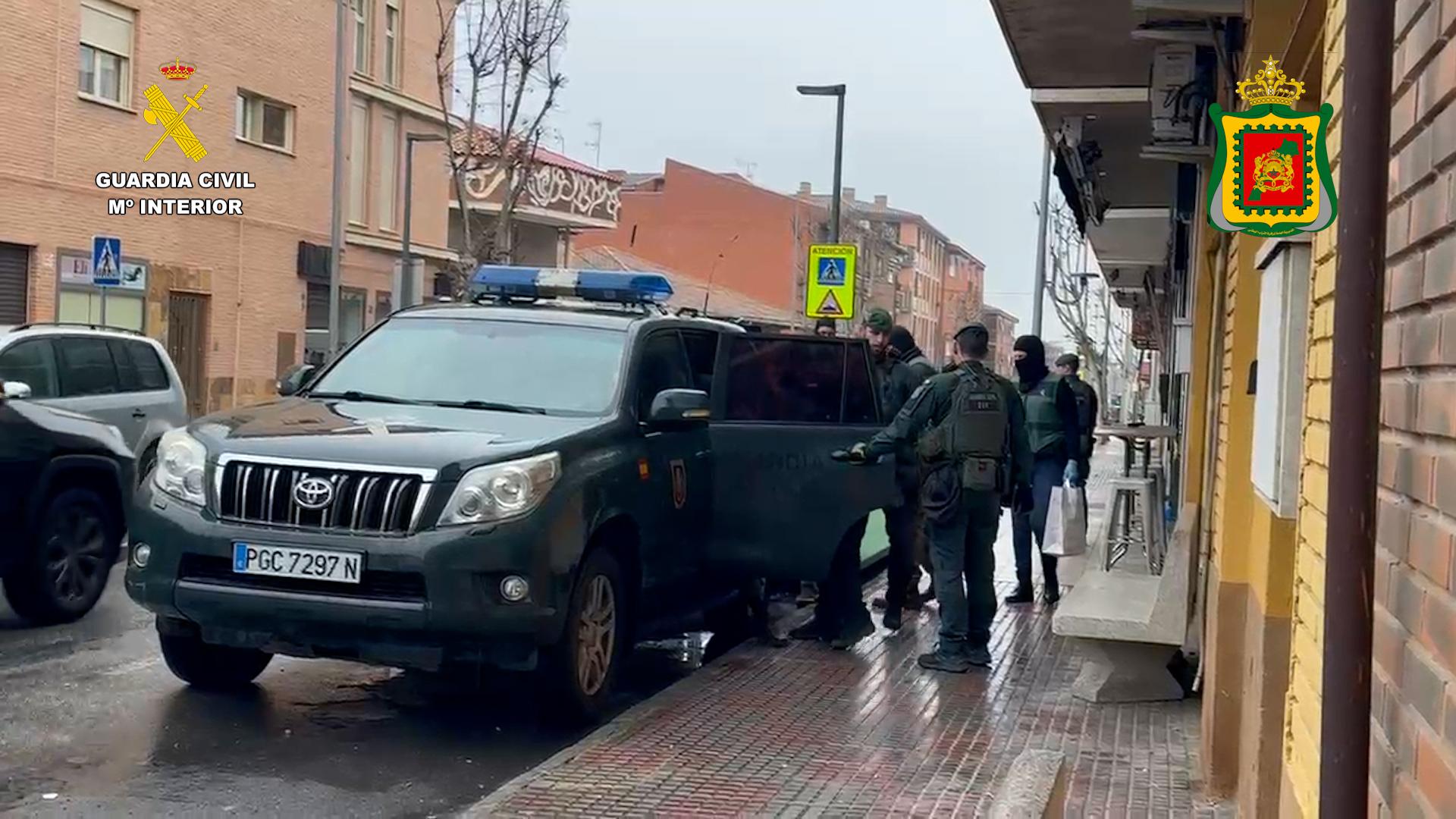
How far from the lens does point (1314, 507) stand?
3.42 meters

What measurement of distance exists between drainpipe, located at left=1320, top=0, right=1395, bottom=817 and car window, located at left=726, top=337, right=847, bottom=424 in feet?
20.3

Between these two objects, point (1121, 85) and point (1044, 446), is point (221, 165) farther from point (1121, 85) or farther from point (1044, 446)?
point (1121, 85)

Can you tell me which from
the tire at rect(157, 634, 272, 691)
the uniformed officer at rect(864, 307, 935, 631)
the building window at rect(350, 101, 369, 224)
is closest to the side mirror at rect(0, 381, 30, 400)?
the tire at rect(157, 634, 272, 691)

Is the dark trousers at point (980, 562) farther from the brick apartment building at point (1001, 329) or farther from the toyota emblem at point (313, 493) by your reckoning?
the brick apartment building at point (1001, 329)

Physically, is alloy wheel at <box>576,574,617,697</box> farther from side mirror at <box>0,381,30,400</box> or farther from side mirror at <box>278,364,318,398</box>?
side mirror at <box>0,381,30,400</box>

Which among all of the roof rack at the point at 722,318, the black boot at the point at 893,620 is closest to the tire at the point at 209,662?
the roof rack at the point at 722,318

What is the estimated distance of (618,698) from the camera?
780cm

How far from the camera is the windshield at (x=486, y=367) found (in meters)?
7.47

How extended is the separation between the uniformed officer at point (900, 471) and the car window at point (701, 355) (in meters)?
1.17

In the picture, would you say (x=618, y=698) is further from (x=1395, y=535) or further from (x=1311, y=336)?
(x=1395, y=535)

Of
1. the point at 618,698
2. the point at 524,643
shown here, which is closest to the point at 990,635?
the point at 618,698

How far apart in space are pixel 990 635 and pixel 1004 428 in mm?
1709

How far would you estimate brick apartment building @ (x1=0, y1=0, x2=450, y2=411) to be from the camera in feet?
→ 74.3

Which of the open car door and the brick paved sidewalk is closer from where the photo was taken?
the brick paved sidewalk
